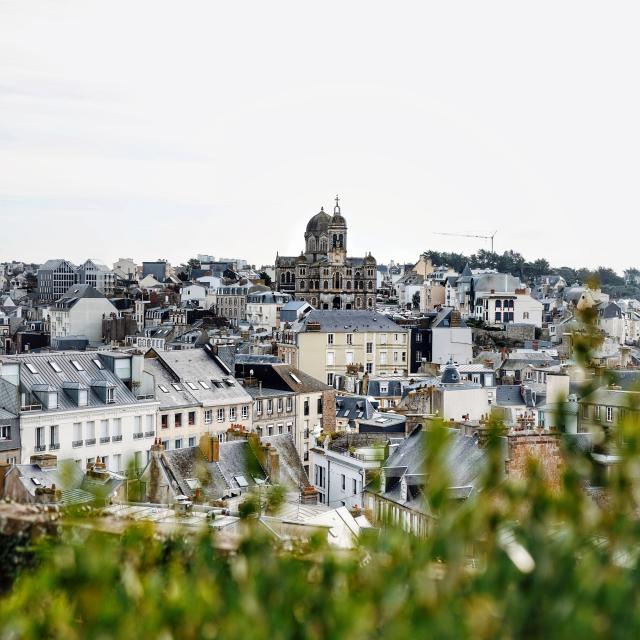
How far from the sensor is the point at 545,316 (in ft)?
432

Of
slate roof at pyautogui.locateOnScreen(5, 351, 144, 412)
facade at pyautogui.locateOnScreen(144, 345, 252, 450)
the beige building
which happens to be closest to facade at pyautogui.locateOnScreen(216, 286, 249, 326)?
the beige building

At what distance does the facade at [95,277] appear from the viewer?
174375mm

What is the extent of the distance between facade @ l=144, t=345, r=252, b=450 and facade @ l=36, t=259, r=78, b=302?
130 m

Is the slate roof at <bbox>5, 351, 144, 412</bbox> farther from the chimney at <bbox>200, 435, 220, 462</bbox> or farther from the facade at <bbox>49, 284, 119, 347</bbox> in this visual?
the facade at <bbox>49, 284, 119, 347</bbox>

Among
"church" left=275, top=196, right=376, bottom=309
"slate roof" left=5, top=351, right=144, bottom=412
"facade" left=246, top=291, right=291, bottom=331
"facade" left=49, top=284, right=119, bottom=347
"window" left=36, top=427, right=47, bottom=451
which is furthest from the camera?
"church" left=275, top=196, right=376, bottom=309

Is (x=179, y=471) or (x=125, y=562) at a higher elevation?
(x=125, y=562)

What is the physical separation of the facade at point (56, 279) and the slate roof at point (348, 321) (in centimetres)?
9724

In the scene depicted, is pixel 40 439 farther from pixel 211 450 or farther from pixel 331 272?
pixel 331 272

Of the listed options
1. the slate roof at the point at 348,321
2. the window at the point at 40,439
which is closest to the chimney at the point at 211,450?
the window at the point at 40,439

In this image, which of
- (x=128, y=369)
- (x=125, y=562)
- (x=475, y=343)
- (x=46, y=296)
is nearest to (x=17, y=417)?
(x=128, y=369)

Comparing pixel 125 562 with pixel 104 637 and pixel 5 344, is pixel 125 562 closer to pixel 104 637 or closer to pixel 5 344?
pixel 104 637

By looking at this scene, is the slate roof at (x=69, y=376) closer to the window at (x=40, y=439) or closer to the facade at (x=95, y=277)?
the window at (x=40, y=439)

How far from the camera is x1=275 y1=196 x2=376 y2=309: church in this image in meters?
142

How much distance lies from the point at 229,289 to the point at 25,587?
458 ft
